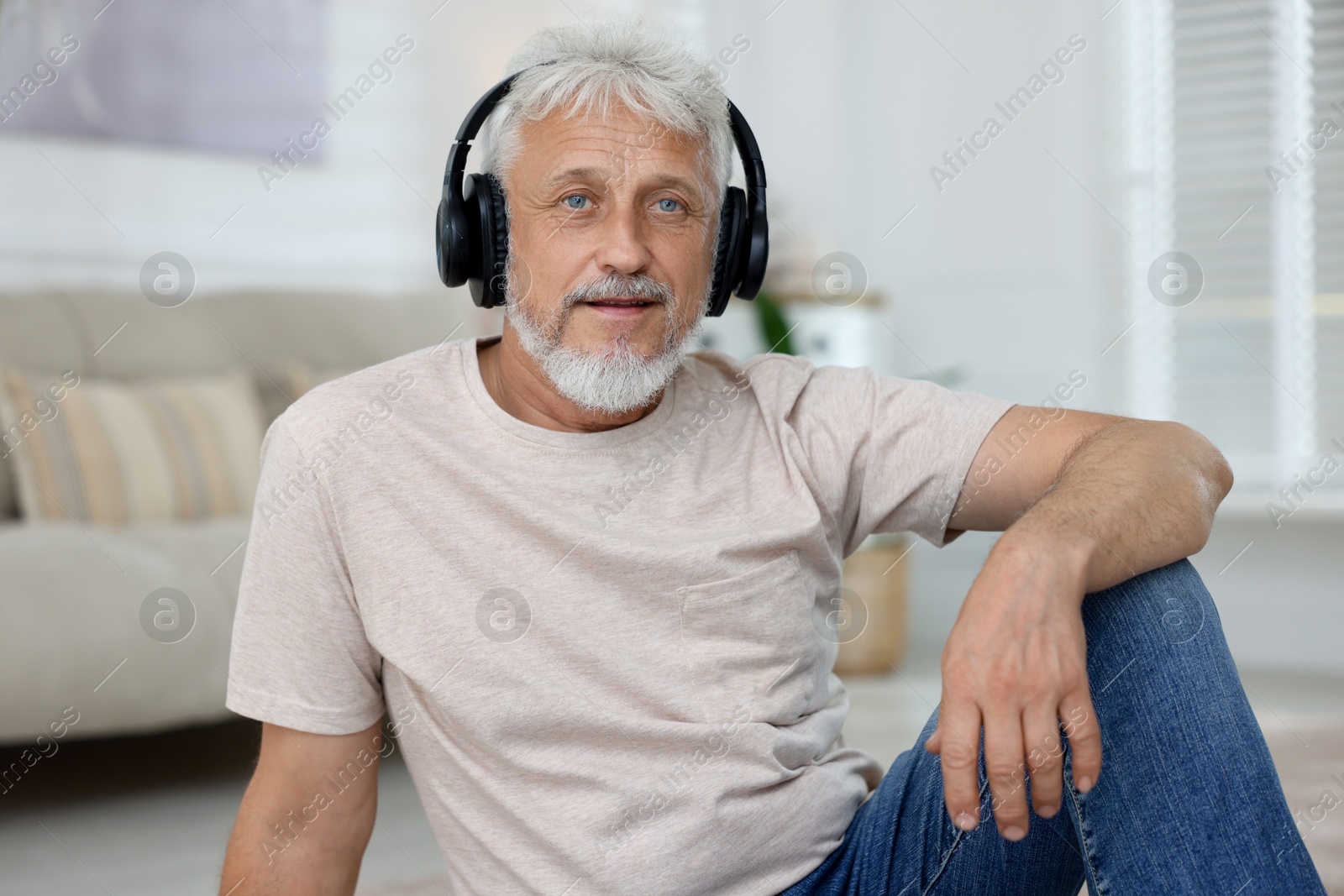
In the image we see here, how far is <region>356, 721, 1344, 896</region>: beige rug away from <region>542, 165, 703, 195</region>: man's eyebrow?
907mm

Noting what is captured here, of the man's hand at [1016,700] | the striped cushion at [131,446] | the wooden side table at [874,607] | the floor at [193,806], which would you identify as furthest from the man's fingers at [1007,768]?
the wooden side table at [874,607]

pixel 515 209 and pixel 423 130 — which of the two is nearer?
pixel 515 209

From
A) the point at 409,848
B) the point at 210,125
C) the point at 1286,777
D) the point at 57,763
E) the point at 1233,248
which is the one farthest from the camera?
the point at 1233,248

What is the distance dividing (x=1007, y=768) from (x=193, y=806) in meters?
1.74

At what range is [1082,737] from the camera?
747 mm

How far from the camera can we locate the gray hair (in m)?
1.01

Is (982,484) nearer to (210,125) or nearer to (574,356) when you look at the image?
(574,356)

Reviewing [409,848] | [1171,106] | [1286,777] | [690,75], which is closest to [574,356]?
[690,75]

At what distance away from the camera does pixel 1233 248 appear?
336 cm

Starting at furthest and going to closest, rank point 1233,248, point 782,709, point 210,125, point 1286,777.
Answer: point 1233,248 < point 210,125 < point 1286,777 < point 782,709

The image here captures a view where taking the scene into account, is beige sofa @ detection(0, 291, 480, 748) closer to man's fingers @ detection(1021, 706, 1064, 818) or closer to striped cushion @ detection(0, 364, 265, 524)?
striped cushion @ detection(0, 364, 265, 524)

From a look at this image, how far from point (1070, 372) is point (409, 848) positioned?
2429mm

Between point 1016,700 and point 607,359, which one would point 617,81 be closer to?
point 607,359

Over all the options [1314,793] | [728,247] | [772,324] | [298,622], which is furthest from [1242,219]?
[298,622]
